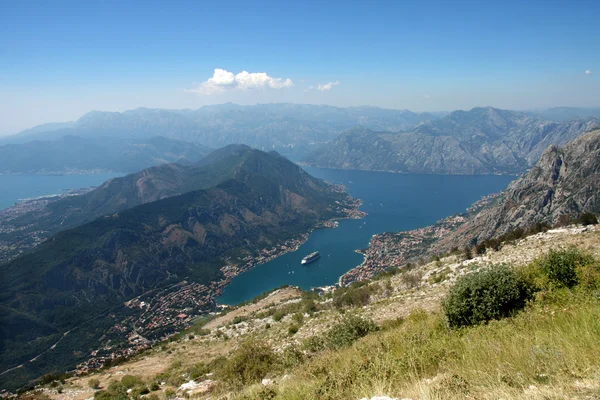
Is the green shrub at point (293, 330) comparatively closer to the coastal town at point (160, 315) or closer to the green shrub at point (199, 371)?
the green shrub at point (199, 371)

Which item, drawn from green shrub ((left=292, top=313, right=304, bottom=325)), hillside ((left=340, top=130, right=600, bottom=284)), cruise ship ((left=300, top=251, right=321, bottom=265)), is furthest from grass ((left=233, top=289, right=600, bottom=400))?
cruise ship ((left=300, top=251, right=321, bottom=265))

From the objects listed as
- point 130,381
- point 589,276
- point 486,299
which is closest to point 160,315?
point 130,381

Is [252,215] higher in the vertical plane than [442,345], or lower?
lower

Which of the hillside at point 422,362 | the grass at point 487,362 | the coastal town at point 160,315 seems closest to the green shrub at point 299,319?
the hillside at point 422,362

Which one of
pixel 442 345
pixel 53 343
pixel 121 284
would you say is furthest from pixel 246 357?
pixel 121 284

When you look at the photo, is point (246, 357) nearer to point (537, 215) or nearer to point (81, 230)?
point (537, 215)

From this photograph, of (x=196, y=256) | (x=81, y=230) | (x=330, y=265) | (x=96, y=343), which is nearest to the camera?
(x=96, y=343)

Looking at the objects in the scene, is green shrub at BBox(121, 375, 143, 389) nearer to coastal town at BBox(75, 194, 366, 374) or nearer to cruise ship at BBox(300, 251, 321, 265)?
coastal town at BBox(75, 194, 366, 374)
